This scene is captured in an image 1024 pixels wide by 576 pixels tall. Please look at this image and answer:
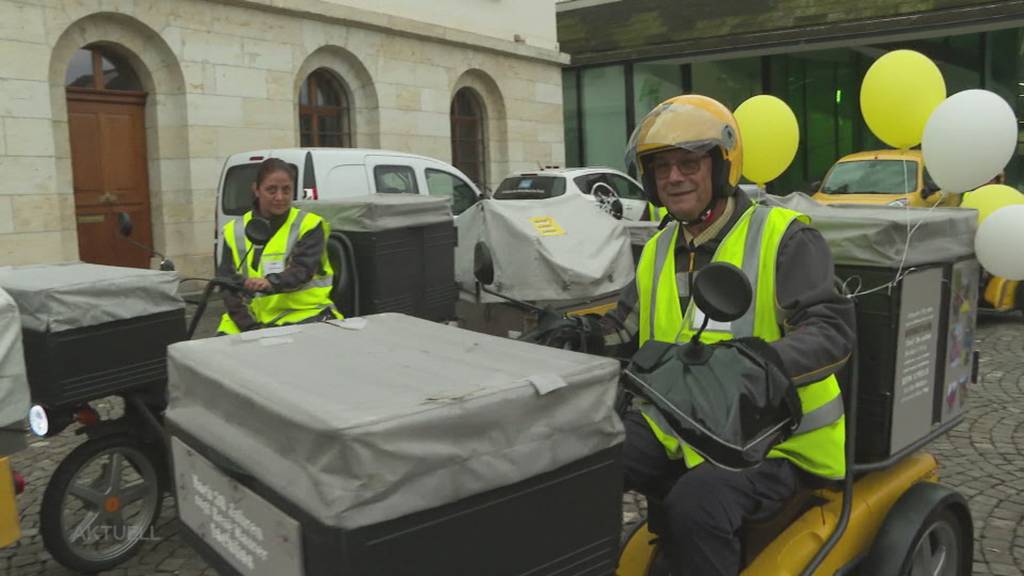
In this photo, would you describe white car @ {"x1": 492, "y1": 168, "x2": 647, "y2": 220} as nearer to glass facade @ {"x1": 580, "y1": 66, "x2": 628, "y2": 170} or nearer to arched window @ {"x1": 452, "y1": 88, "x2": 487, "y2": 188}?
arched window @ {"x1": 452, "y1": 88, "x2": 487, "y2": 188}

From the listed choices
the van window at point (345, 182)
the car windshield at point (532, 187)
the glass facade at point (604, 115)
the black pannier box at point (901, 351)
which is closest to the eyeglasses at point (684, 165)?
the black pannier box at point (901, 351)

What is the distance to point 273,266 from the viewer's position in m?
4.56

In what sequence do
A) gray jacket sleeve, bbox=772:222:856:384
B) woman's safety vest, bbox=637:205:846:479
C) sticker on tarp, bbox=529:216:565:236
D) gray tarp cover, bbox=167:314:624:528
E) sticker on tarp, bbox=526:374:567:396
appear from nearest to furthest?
1. gray tarp cover, bbox=167:314:624:528
2. sticker on tarp, bbox=526:374:567:396
3. gray jacket sleeve, bbox=772:222:856:384
4. woman's safety vest, bbox=637:205:846:479
5. sticker on tarp, bbox=529:216:565:236

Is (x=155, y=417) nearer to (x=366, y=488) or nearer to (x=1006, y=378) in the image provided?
(x=366, y=488)

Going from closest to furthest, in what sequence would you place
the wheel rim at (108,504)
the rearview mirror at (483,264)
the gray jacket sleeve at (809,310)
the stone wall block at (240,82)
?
the gray jacket sleeve at (809,310)
the rearview mirror at (483,264)
the wheel rim at (108,504)
the stone wall block at (240,82)

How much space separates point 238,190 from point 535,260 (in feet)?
16.3

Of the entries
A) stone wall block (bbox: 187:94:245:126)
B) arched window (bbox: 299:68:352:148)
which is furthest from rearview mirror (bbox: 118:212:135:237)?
arched window (bbox: 299:68:352:148)

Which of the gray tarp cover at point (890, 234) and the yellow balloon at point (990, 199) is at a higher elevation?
the yellow balloon at point (990, 199)

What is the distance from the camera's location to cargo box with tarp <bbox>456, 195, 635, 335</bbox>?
20.1ft

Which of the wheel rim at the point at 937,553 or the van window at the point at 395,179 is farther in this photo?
the van window at the point at 395,179

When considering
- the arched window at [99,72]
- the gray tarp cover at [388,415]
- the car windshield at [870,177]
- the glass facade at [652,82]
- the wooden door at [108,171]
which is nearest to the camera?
the gray tarp cover at [388,415]

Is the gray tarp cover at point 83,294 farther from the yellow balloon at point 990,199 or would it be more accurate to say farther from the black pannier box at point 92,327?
the yellow balloon at point 990,199

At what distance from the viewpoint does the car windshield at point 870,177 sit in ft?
38.0

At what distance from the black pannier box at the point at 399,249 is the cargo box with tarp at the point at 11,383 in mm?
2102
